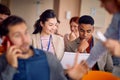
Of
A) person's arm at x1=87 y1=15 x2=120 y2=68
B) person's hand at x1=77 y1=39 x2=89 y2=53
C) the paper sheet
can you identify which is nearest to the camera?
person's arm at x1=87 y1=15 x2=120 y2=68

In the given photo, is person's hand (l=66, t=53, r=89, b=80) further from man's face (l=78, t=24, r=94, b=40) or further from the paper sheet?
man's face (l=78, t=24, r=94, b=40)

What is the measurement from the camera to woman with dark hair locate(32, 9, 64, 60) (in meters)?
2.73

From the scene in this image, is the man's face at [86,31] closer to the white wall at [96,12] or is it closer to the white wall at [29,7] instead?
the white wall at [96,12]

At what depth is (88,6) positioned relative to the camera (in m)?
4.77

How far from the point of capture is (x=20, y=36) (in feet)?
5.41

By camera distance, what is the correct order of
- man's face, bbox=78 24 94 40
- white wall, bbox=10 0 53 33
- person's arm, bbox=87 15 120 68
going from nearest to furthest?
1. person's arm, bbox=87 15 120 68
2. man's face, bbox=78 24 94 40
3. white wall, bbox=10 0 53 33

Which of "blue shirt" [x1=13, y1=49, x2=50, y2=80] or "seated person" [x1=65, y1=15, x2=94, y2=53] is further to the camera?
"seated person" [x1=65, y1=15, x2=94, y2=53]

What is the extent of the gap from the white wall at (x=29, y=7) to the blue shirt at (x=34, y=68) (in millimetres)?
Answer: 3348

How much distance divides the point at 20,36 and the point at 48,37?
1157mm

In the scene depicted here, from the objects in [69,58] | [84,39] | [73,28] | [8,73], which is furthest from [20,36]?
[73,28]

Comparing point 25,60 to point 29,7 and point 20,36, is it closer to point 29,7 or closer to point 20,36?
point 20,36

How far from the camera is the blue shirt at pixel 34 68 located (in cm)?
163

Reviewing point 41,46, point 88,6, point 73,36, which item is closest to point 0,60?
point 41,46

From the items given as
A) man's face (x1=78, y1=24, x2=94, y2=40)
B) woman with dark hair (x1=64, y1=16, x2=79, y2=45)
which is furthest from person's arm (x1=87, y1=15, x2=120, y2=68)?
woman with dark hair (x1=64, y1=16, x2=79, y2=45)
